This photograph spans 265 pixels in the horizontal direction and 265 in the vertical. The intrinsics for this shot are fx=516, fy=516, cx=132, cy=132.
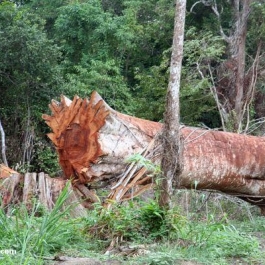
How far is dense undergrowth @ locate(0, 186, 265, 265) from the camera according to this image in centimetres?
362

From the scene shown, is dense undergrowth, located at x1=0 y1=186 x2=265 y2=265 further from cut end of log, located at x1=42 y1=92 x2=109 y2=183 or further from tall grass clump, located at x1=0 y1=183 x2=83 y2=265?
cut end of log, located at x1=42 y1=92 x2=109 y2=183

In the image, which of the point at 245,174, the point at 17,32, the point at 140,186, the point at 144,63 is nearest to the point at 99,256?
the point at 140,186

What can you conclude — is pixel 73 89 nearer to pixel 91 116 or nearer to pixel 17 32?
pixel 17 32

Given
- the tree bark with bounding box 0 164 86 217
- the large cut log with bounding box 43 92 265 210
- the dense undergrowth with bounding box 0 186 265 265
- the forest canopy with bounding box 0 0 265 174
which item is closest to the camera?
the dense undergrowth with bounding box 0 186 265 265

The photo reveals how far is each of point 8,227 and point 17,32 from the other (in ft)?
27.2

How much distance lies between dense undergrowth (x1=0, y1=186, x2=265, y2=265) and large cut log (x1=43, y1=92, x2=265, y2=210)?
2.82 feet

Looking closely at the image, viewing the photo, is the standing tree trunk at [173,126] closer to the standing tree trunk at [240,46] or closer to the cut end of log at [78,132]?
the cut end of log at [78,132]

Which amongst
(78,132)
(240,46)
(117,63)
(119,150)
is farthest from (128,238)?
(240,46)

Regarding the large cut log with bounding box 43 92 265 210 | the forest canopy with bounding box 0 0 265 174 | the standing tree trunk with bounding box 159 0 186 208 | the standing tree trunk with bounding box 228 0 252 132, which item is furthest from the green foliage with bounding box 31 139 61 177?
the standing tree trunk with bounding box 159 0 186 208

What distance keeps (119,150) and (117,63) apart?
10630mm

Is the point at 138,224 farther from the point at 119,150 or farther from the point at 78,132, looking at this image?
the point at 78,132

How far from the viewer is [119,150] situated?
570cm

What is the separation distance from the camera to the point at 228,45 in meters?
15.9

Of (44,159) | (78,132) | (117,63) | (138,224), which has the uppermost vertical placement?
(117,63)
